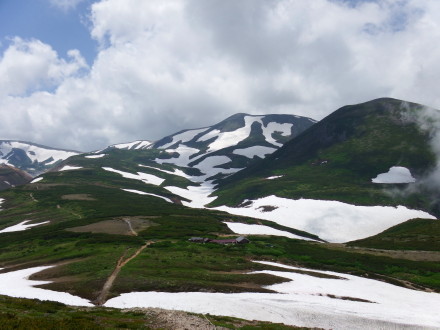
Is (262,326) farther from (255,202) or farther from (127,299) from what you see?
(255,202)

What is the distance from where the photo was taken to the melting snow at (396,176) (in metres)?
170

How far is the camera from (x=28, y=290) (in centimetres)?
4684

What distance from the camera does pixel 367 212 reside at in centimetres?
13812

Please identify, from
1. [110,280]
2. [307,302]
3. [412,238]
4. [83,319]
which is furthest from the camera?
[412,238]

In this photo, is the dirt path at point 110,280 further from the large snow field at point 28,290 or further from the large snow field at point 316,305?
the large snow field at point 316,305

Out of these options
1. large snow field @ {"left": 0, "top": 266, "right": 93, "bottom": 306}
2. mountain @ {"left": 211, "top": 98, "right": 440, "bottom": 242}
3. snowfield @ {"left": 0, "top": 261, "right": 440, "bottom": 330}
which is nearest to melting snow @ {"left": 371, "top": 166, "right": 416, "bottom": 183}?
mountain @ {"left": 211, "top": 98, "right": 440, "bottom": 242}

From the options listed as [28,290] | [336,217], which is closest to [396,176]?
[336,217]

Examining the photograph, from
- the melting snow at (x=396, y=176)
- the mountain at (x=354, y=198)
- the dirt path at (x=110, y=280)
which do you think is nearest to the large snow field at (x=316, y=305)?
the dirt path at (x=110, y=280)

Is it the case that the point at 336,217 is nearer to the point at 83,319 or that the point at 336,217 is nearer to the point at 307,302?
the point at 307,302

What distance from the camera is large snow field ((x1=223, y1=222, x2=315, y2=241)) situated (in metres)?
117

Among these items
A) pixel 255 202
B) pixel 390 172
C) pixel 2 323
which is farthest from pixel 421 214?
pixel 2 323

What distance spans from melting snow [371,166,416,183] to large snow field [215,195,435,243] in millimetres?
33650

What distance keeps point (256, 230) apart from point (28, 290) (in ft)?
276

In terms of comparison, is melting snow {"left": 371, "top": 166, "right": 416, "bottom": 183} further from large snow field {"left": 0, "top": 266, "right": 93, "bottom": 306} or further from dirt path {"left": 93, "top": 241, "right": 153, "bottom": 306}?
large snow field {"left": 0, "top": 266, "right": 93, "bottom": 306}
